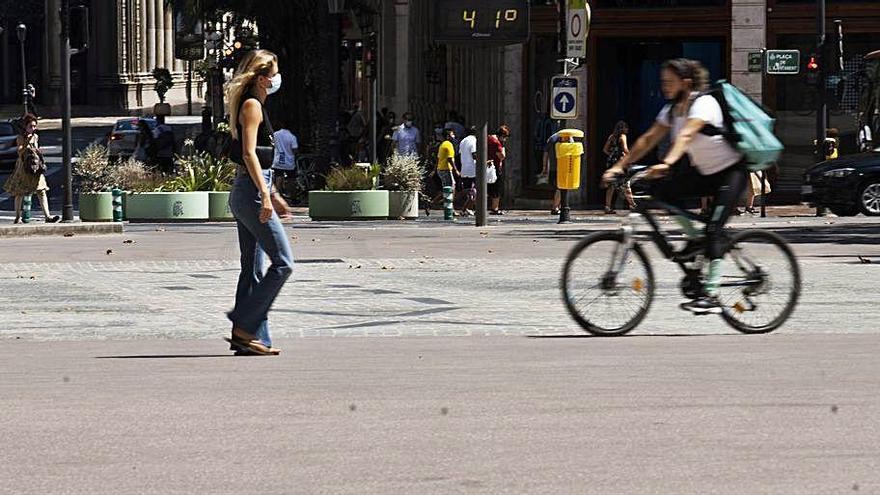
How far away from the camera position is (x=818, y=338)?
485 inches

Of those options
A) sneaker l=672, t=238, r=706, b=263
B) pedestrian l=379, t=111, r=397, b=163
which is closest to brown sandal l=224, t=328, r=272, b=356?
sneaker l=672, t=238, r=706, b=263

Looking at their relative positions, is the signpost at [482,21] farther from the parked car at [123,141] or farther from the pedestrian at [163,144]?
the parked car at [123,141]

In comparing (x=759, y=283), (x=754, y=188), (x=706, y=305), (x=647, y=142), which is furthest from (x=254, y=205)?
(x=754, y=188)

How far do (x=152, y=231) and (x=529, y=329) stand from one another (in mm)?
16725

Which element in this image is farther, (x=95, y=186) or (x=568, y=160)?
(x=568, y=160)

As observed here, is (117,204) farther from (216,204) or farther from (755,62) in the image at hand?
(755,62)

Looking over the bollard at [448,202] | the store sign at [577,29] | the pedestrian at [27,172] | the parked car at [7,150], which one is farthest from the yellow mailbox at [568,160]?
the parked car at [7,150]

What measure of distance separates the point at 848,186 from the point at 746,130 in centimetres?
2278

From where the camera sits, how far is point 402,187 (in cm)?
3403

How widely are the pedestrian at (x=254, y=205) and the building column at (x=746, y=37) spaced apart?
1150 inches

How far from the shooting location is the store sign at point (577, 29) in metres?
32.8

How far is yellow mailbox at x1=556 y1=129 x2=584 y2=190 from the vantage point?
33.4 m

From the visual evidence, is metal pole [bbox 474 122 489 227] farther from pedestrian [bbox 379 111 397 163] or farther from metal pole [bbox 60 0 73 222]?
pedestrian [bbox 379 111 397 163]

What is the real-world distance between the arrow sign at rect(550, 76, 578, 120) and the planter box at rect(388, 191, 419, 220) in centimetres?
275
